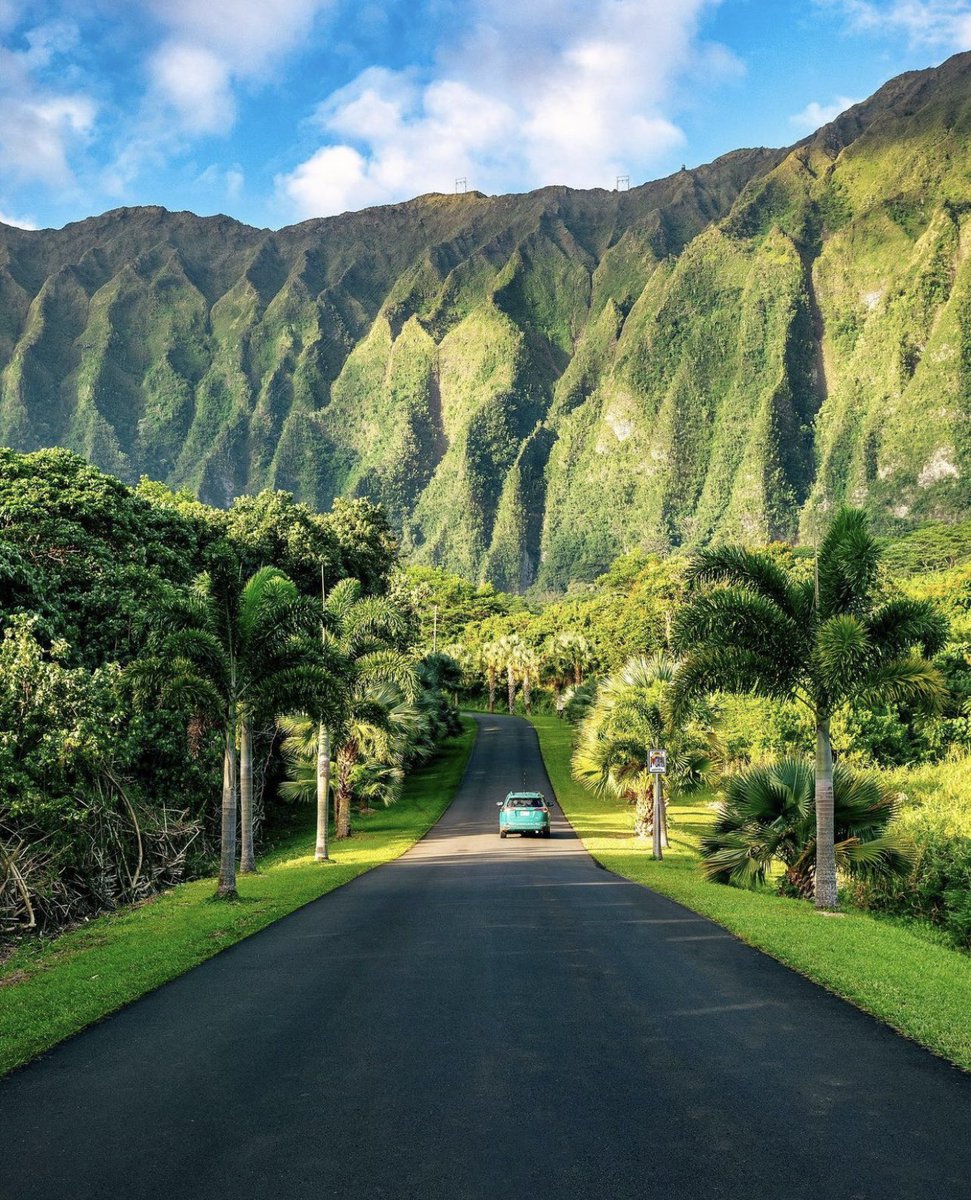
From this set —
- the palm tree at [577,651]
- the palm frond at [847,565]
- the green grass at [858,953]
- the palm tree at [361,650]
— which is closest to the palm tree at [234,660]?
the palm tree at [361,650]

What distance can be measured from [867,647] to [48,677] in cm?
1600

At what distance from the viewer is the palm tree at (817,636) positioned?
56.4 ft

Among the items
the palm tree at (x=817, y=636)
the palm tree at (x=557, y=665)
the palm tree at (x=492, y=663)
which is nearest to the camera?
the palm tree at (x=817, y=636)

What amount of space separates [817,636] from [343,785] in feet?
71.3

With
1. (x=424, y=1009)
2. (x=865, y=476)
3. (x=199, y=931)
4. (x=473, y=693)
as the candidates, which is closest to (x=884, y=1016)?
(x=424, y=1009)

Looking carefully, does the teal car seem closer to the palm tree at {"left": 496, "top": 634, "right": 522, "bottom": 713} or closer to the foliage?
the foliage

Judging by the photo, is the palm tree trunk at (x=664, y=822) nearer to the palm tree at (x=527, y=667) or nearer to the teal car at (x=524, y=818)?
the teal car at (x=524, y=818)

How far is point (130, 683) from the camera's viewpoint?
19641mm

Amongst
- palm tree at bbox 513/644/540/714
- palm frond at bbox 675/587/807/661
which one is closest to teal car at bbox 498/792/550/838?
palm frond at bbox 675/587/807/661

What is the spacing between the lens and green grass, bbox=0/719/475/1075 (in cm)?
915

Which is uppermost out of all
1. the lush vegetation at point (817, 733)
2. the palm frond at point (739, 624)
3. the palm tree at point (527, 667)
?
the palm tree at point (527, 667)

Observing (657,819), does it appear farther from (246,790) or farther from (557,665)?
(557,665)

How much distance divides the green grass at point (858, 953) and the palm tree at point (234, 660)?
27.9 feet

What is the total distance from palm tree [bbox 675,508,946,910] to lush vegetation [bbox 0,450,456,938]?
306 inches
